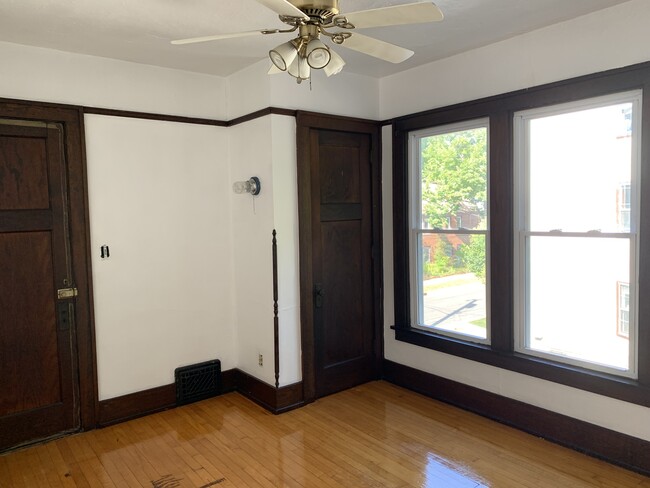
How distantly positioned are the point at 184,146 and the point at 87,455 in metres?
2.37

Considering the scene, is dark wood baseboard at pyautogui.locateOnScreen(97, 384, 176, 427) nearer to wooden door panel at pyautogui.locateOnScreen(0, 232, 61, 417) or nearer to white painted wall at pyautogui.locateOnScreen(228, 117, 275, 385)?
wooden door panel at pyautogui.locateOnScreen(0, 232, 61, 417)

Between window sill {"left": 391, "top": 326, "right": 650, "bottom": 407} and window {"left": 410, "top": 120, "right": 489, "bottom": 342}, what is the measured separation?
0.10m

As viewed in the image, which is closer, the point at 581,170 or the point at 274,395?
the point at 581,170

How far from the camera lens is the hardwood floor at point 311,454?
2883mm

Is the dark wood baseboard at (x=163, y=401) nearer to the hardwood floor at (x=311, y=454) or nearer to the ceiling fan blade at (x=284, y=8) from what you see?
the hardwood floor at (x=311, y=454)

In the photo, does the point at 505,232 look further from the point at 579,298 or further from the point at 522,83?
the point at 522,83

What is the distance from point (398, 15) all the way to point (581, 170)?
1907mm

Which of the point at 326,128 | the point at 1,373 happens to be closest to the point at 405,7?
the point at 326,128

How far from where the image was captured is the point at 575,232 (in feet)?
10.4

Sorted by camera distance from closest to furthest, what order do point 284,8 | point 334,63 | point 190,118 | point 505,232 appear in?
1. point 284,8
2. point 334,63
3. point 505,232
4. point 190,118

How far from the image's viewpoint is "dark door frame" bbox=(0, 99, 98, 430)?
3432 millimetres

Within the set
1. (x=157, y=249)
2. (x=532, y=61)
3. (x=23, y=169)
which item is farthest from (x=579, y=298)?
(x=23, y=169)

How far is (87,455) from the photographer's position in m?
3.23

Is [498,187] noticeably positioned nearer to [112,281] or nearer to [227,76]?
[227,76]
